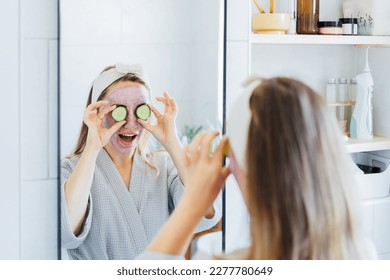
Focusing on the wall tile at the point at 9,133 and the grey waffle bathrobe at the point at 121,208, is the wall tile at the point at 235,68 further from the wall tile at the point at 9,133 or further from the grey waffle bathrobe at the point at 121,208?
the wall tile at the point at 9,133

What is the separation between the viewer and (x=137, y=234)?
1260mm

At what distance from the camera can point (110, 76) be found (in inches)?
48.2

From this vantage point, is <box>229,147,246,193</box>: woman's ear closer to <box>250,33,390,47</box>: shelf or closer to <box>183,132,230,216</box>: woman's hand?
<box>183,132,230,216</box>: woman's hand

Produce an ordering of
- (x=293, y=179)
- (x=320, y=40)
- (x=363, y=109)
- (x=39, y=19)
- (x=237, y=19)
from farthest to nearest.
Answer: (x=363, y=109) → (x=320, y=40) → (x=237, y=19) → (x=39, y=19) → (x=293, y=179)

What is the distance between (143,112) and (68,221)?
0.26 m

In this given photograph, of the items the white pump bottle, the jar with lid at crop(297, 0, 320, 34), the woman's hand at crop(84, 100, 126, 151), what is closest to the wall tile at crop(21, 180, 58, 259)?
the woman's hand at crop(84, 100, 126, 151)

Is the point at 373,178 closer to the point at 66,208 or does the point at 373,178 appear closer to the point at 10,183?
the point at 66,208

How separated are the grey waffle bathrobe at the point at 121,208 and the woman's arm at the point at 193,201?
32 cm

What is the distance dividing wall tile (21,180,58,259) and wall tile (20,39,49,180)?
0.09ft

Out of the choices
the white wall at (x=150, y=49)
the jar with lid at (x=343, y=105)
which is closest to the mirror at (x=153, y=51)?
the white wall at (x=150, y=49)

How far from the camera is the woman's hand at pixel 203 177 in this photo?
0.92 metres

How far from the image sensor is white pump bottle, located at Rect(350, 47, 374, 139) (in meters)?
1.59

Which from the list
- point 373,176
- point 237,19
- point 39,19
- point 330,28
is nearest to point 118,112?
point 39,19

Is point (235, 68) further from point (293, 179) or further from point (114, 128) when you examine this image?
point (293, 179)
